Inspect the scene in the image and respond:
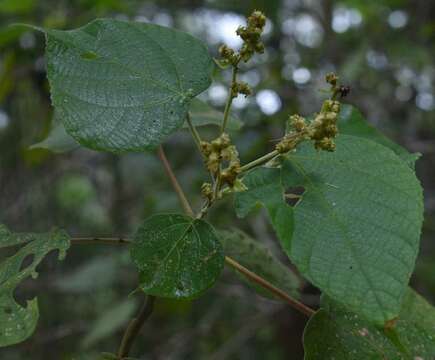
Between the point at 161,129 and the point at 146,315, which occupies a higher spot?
the point at 161,129

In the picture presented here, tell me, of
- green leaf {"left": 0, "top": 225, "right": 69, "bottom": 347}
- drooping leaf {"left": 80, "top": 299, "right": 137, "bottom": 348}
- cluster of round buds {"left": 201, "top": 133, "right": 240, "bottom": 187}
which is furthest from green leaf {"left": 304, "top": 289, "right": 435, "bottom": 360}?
drooping leaf {"left": 80, "top": 299, "right": 137, "bottom": 348}

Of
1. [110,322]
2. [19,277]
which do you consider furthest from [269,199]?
[110,322]

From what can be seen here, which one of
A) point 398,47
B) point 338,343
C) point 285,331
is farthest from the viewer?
point 398,47

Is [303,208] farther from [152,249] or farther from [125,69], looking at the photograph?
[125,69]

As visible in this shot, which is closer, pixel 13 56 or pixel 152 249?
pixel 152 249

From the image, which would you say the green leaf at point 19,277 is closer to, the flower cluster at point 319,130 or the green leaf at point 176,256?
the green leaf at point 176,256

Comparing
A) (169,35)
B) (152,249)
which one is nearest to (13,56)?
(169,35)

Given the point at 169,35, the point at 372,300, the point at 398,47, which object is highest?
the point at 169,35
